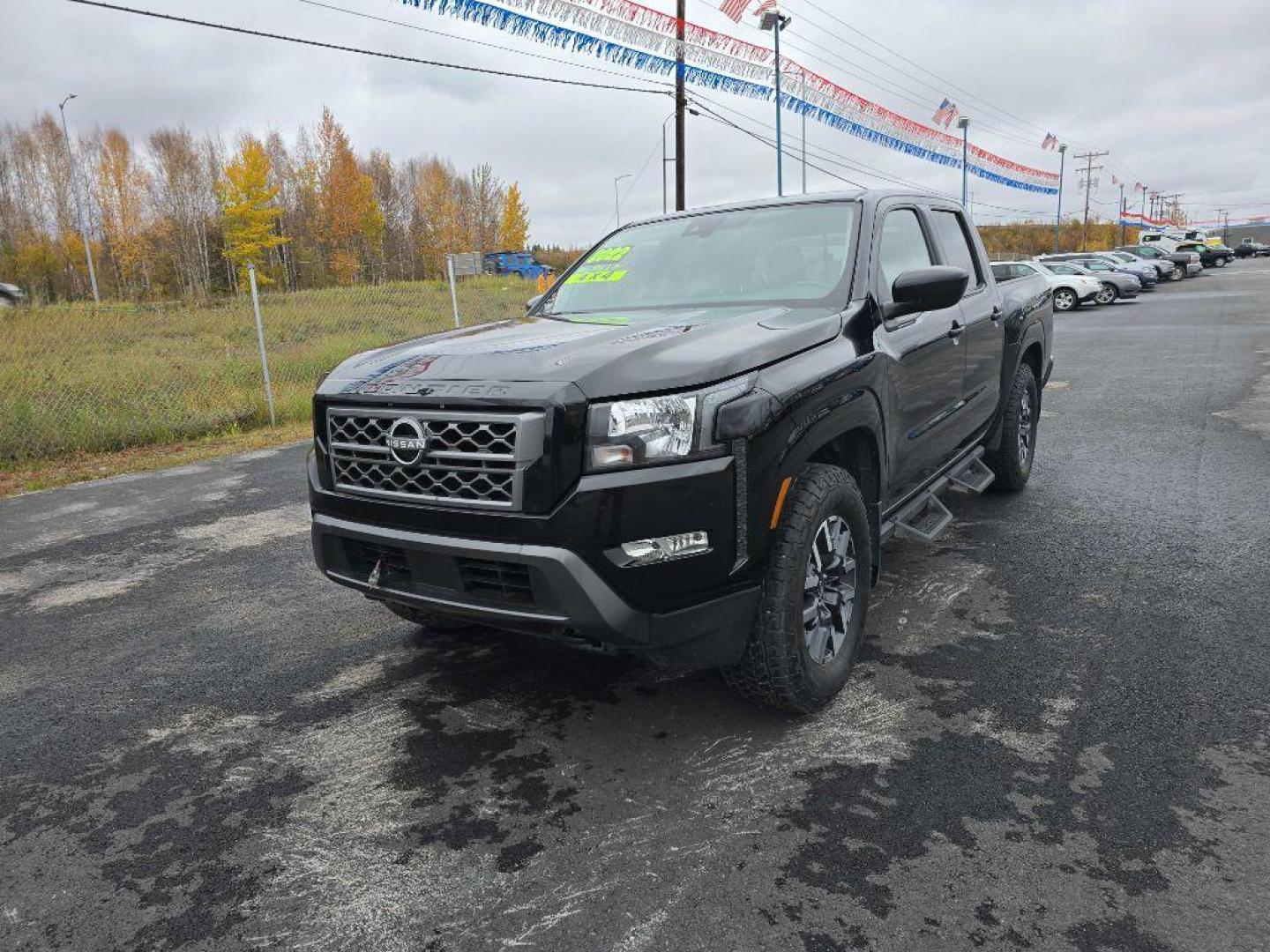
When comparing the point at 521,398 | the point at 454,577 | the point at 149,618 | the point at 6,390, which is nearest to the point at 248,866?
the point at 454,577

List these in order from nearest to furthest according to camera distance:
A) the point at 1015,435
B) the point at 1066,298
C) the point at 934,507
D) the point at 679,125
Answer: the point at 934,507, the point at 1015,435, the point at 679,125, the point at 1066,298

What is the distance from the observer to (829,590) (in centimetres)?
308

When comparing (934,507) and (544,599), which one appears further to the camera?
(934,507)

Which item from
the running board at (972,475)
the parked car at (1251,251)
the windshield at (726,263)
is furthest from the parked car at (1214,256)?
the windshield at (726,263)

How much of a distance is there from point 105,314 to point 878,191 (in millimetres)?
13367

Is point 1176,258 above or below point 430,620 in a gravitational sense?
above

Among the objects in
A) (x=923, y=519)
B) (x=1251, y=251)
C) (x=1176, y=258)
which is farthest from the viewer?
(x=1251, y=251)

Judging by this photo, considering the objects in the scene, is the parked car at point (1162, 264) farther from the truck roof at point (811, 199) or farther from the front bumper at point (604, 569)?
the front bumper at point (604, 569)

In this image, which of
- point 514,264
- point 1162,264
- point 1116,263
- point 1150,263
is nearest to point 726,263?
point 1116,263

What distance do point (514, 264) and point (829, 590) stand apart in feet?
193

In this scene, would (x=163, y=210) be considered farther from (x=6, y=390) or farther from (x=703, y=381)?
(x=703, y=381)

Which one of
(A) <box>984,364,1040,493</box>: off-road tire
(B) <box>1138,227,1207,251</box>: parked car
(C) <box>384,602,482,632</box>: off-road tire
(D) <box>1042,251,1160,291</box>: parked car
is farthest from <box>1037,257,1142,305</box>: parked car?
(B) <box>1138,227,1207,251</box>: parked car

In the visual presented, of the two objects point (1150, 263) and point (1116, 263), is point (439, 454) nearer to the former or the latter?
point (1116, 263)

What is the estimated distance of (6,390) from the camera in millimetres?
9758
